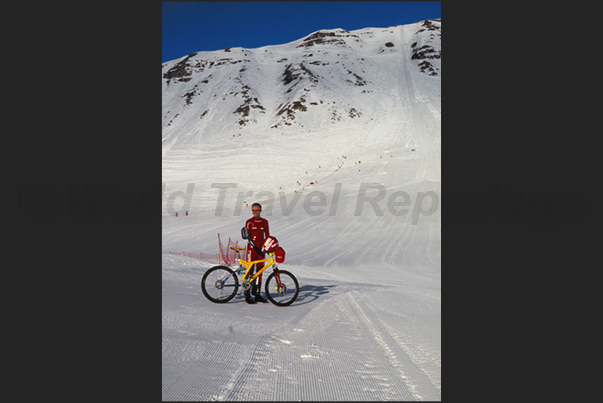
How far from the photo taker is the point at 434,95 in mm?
55562

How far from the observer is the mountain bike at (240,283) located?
589 cm

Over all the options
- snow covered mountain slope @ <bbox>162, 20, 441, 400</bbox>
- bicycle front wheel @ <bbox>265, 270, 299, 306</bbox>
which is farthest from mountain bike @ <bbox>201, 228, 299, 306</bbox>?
snow covered mountain slope @ <bbox>162, 20, 441, 400</bbox>

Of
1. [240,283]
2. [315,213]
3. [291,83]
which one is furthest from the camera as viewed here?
[291,83]

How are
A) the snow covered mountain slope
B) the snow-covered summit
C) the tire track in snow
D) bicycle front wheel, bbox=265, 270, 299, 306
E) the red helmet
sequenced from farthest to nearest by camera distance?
the snow-covered summit, bicycle front wheel, bbox=265, 270, 299, 306, the red helmet, the snow covered mountain slope, the tire track in snow

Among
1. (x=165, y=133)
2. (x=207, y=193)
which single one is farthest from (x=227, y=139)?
(x=207, y=193)

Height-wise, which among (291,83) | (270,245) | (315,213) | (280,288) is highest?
(291,83)

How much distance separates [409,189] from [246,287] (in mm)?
18738

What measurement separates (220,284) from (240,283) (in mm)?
329

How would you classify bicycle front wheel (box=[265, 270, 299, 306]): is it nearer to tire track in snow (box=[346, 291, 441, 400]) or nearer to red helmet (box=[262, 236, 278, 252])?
red helmet (box=[262, 236, 278, 252])

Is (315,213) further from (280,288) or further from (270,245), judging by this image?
(270,245)

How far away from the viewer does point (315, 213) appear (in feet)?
72.3

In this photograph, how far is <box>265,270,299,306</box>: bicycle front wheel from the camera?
6.00 meters

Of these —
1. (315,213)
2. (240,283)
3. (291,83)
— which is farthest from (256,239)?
(291,83)
